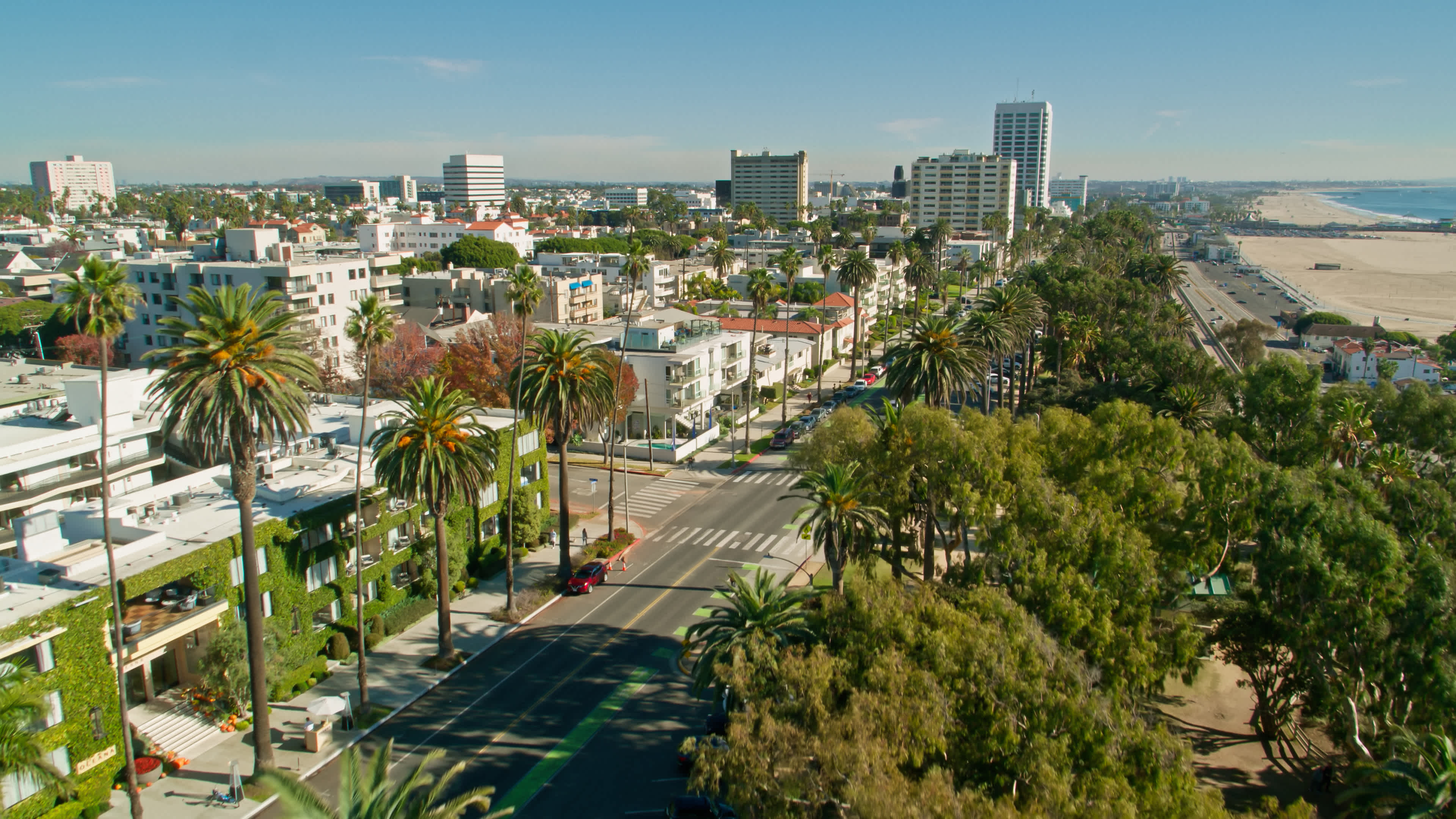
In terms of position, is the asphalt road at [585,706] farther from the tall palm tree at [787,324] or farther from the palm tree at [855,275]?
the palm tree at [855,275]

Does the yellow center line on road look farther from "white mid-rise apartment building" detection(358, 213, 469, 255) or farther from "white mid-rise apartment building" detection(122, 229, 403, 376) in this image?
"white mid-rise apartment building" detection(358, 213, 469, 255)

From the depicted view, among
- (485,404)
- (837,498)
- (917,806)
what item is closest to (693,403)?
(485,404)

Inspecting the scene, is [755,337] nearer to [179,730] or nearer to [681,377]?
[681,377]

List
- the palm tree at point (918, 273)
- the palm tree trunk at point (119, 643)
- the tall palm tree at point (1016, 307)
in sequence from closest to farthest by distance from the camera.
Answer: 1. the palm tree trunk at point (119, 643)
2. the tall palm tree at point (1016, 307)
3. the palm tree at point (918, 273)

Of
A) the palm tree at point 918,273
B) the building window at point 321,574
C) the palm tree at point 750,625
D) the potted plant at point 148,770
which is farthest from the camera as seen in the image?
the palm tree at point 918,273

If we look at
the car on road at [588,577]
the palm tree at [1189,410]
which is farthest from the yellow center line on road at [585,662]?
the palm tree at [1189,410]

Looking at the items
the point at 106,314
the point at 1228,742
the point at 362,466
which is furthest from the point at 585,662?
the point at 1228,742
